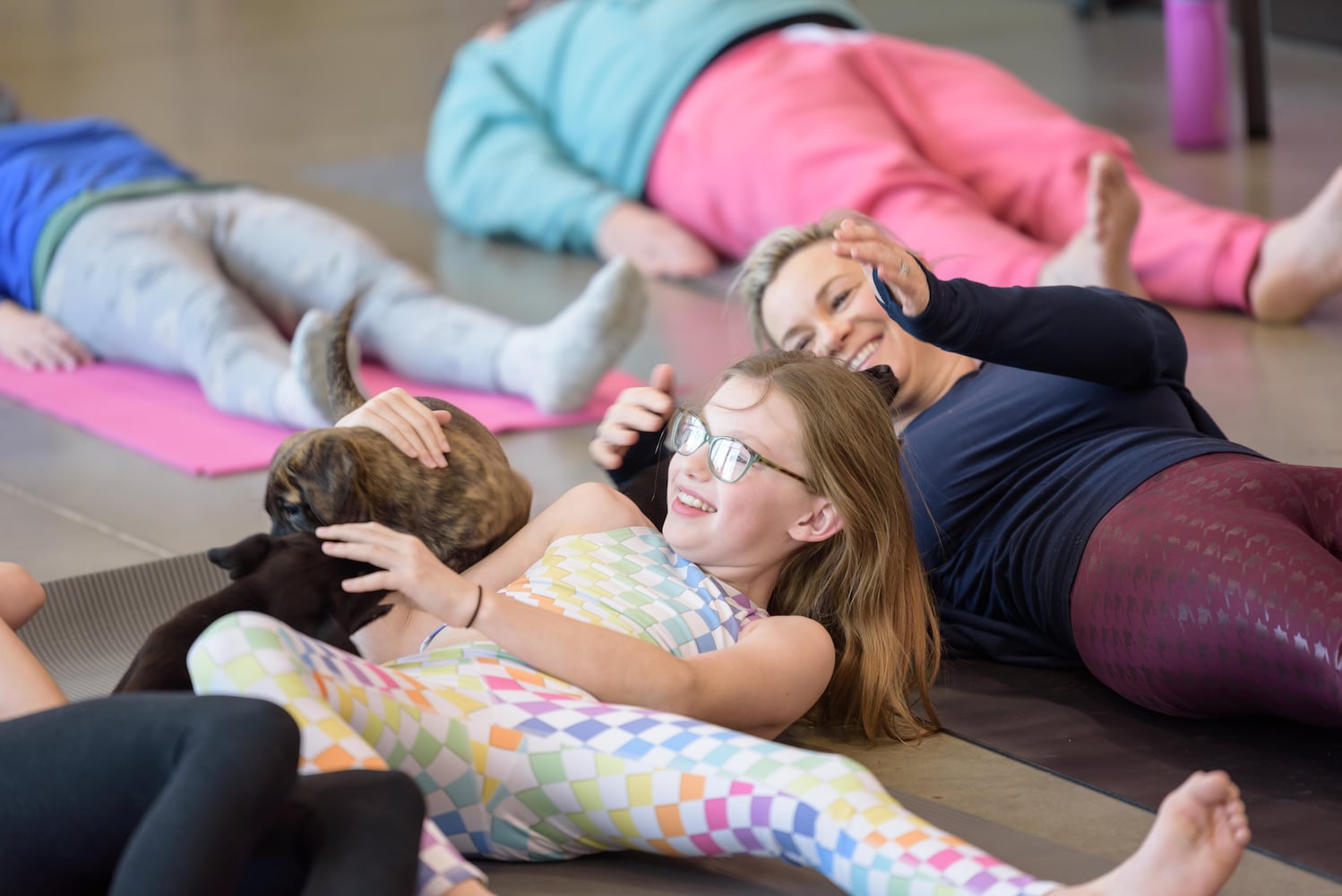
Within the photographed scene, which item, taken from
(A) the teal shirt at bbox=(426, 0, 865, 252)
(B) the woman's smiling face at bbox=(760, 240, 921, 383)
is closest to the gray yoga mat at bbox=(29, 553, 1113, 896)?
(B) the woman's smiling face at bbox=(760, 240, 921, 383)

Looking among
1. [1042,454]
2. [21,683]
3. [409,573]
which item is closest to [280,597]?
[409,573]

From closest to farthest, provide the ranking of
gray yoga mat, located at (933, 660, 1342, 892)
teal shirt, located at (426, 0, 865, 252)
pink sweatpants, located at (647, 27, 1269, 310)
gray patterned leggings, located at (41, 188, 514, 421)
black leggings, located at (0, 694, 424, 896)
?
black leggings, located at (0, 694, 424, 896), gray yoga mat, located at (933, 660, 1342, 892), gray patterned leggings, located at (41, 188, 514, 421), pink sweatpants, located at (647, 27, 1269, 310), teal shirt, located at (426, 0, 865, 252)

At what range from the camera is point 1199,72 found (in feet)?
15.3

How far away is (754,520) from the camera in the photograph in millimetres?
1828

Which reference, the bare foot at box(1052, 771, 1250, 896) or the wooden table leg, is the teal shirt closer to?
the wooden table leg

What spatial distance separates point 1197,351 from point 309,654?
2298 mm

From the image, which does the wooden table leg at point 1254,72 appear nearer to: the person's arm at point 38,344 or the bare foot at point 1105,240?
the bare foot at point 1105,240

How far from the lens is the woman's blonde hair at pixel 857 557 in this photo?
1.83m

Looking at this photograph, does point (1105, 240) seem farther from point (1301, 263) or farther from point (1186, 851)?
point (1186, 851)

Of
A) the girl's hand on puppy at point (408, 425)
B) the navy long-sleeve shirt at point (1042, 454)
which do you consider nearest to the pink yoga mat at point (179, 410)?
the navy long-sleeve shirt at point (1042, 454)

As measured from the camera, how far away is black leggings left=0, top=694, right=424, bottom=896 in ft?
4.12

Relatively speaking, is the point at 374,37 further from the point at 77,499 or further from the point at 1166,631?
the point at 1166,631

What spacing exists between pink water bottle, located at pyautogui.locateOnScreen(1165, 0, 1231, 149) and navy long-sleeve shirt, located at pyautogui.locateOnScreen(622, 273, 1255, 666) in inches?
106

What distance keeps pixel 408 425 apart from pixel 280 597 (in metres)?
0.32
